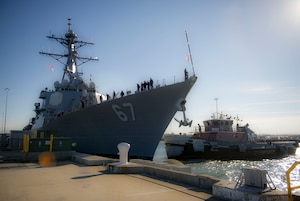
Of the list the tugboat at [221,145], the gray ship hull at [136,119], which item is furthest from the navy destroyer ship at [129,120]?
the tugboat at [221,145]

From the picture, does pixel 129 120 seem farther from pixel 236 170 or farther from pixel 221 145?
pixel 221 145

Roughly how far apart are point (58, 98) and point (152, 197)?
67.6 ft

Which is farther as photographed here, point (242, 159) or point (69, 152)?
point (242, 159)

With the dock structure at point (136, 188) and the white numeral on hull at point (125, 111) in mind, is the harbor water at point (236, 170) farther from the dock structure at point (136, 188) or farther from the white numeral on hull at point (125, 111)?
the dock structure at point (136, 188)

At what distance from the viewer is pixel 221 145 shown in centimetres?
2955

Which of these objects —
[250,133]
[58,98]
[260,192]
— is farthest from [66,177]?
[250,133]

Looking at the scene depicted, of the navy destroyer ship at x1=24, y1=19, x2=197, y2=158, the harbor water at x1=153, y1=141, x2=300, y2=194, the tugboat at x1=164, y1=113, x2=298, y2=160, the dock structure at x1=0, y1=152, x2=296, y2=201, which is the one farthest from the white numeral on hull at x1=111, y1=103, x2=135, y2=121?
the tugboat at x1=164, y1=113, x2=298, y2=160

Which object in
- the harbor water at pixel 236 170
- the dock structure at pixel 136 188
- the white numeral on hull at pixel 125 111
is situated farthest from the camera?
the white numeral on hull at pixel 125 111

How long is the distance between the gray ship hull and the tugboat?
1343 cm

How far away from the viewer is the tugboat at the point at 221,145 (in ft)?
94.5

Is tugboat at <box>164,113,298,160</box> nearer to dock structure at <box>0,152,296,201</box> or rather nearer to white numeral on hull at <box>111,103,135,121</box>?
white numeral on hull at <box>111,103,135,121</box>

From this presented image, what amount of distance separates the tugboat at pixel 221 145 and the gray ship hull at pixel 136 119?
13.4m

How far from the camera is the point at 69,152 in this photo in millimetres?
12477

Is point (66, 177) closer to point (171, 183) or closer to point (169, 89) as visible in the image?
point (171, 183)
